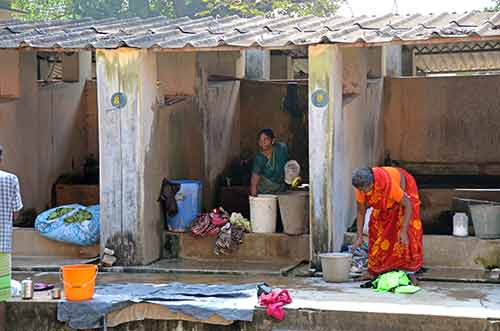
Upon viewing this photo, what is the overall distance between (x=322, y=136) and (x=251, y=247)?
5.85 feet

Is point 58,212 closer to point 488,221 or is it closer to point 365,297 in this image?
point 365,297

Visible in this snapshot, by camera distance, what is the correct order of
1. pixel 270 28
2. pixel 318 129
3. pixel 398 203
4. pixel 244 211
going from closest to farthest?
pixel 398 203, pixel 318 129, pixel 270 28, pixel 244 211

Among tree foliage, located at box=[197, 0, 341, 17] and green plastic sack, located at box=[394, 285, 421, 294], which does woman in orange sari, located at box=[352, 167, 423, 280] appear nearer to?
green plastic sack, located at box=[394, 285, 421, 294]

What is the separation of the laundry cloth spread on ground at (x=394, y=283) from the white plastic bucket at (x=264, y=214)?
2138 mm

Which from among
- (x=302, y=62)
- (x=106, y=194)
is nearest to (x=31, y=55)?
(x=106, y=194)

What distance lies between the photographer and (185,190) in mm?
11867

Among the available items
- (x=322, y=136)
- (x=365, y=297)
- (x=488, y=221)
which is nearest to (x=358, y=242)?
(x=365, y=297)

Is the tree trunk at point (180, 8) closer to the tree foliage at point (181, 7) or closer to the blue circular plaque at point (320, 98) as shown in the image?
the tree foliage at point (181, 7)

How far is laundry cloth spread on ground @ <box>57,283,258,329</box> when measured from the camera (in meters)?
8.87

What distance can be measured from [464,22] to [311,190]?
2.49m

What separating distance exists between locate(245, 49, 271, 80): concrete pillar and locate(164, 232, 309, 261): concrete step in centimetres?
454

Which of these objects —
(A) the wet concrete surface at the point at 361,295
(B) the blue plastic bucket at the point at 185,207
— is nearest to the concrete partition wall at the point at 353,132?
(A) the wet concrete surface at the point at 361,295

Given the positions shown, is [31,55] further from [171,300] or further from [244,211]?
[171,300]

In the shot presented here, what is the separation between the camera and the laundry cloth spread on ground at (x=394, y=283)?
31.1 ft
